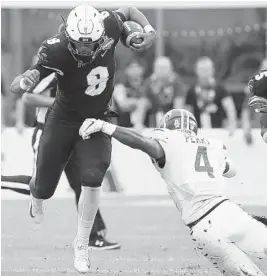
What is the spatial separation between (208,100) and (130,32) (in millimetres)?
5300

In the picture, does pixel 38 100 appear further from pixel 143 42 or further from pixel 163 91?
pixel 163 91

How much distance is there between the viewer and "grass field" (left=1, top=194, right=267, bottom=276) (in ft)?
24.8

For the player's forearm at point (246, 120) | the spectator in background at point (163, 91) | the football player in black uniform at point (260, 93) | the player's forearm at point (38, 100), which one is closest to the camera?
the football player in black uniform at point (260, 93)

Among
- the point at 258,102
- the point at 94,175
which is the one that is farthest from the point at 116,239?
the point at 258,102

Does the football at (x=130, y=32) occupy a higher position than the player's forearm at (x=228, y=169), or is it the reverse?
the football at (x=130, y=32)

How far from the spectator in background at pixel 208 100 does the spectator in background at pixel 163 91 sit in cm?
17

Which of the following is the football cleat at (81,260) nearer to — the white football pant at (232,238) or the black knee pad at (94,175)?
the black knee pad at (94,175)

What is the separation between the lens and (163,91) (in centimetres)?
1239

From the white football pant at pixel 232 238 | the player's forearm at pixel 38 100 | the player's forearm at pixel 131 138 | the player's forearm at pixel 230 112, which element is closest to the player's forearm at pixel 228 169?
the white football pant at pixel 232 238

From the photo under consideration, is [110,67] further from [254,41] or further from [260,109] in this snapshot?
[254,41]

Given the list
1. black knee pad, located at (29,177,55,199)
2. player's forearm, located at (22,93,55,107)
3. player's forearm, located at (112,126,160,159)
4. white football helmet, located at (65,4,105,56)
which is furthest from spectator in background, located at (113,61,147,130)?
player's forearm, located at (112,126,160,159)

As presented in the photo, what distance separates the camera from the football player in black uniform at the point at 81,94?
6.67 metres

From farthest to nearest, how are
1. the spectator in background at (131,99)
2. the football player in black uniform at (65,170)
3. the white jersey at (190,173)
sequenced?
the spectator in background at (131,99) → the football player in black uniform at (65,170) → the white jersey at (190,173)

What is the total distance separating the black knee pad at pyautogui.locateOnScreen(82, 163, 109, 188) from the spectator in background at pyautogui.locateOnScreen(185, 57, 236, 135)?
529 cm
